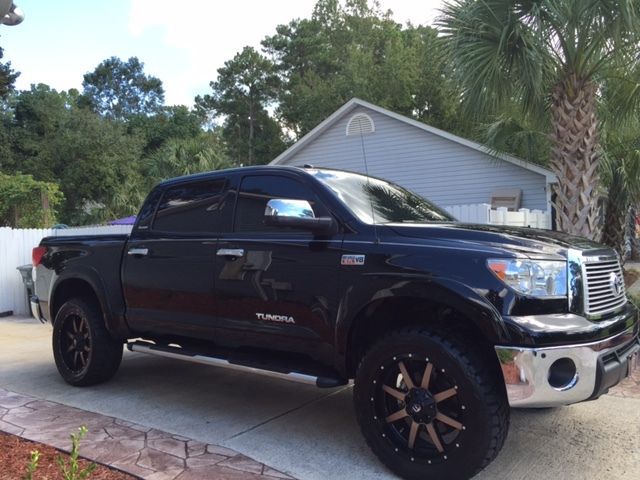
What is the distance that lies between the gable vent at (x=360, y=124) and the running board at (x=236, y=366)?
1380 centimetres

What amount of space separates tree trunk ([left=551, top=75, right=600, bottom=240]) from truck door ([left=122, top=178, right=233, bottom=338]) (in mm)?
5597

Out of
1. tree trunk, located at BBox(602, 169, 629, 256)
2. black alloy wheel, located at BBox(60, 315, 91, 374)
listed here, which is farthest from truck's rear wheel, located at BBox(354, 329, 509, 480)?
tree trunk, located at BBox(602, 169, 629, 256)

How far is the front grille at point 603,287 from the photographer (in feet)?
11.3

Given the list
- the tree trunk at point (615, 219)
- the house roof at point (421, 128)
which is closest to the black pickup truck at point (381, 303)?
the tree trunk at point (615, 219)

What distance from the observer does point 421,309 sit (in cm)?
375

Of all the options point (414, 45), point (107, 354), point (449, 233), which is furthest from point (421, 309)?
point (414, 45)

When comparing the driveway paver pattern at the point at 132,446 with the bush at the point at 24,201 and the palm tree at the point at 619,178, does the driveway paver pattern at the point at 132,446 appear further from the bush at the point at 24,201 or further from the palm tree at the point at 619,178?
the bush at the point at 24,201

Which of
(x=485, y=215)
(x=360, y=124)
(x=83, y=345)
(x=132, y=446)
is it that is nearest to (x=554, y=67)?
(x=485, y=215)

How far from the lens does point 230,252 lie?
4488 millimetres

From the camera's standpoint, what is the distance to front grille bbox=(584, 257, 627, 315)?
3449 millimetres

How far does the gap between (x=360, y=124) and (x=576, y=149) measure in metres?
10.3

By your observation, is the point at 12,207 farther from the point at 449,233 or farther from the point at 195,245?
the point at 449,233

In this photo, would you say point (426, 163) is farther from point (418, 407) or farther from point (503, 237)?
point (418, 407)

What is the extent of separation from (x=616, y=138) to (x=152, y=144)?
33.2m
